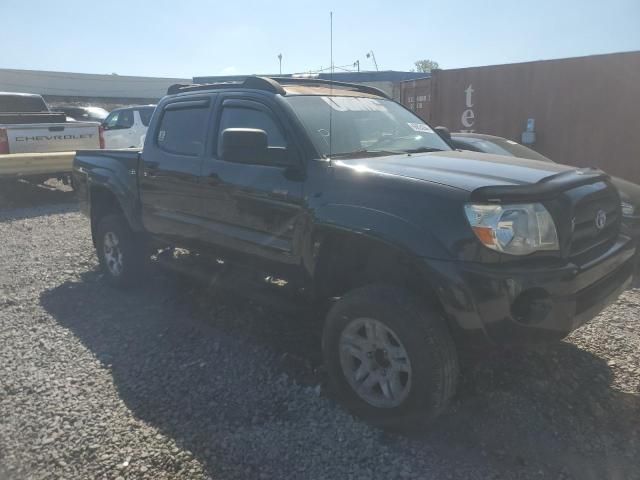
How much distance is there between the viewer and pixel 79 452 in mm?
2859

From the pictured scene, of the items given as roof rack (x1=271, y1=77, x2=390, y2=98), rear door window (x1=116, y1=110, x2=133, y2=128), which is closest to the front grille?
roof rack (x1=271, y1=77, x2=390, y2=98)

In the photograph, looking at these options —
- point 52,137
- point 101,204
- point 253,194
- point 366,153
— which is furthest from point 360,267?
Result: point 52,137

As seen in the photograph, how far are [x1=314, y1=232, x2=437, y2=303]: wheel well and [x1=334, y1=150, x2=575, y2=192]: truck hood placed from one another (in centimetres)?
42

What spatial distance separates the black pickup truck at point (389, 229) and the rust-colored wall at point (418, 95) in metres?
7.38

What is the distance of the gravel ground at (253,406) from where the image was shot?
9.05ft

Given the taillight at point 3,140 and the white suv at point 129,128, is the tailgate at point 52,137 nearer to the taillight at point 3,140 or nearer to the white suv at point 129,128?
the taillight at point 3,140

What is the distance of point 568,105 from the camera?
9086 mm

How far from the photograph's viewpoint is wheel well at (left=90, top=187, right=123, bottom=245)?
5543 millimetres

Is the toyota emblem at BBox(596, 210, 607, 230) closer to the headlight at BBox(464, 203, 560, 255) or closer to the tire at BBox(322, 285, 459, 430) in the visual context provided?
the headlight at BBox(464, 203, 560, 255)

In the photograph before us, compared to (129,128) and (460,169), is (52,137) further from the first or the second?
(460,169)

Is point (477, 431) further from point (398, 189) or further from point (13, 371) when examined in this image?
point (13, 371)

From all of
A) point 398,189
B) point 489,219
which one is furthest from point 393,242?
point 489,219

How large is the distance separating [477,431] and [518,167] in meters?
1.56

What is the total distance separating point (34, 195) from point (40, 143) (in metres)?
1.60
